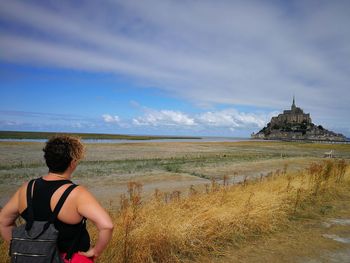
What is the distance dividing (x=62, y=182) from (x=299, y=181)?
9.85 meters

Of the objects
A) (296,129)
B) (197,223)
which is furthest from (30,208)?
(296,129)

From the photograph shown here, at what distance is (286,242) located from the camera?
6.38 metres

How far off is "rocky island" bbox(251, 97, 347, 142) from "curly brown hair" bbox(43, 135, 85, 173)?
173906 millimetres

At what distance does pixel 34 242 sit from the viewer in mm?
2498

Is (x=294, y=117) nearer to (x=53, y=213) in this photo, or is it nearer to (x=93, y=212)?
(x=93, y=212)

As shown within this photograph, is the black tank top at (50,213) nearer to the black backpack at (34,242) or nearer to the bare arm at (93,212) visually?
the black backpack at (34,242)

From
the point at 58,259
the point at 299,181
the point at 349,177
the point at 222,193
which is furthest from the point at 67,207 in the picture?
the point at 349,177

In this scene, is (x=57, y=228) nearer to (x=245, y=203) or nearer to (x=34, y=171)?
(x=245, y=203)

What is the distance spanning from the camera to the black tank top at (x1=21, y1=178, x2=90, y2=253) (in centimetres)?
257

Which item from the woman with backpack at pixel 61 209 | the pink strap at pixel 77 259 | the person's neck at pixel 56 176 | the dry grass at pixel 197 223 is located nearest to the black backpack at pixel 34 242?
the woman with backpack at pixel 61 209

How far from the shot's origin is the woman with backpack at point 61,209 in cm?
252

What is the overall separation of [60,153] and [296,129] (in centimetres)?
18579

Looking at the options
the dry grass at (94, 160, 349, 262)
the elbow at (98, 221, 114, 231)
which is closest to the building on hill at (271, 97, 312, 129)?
the dry grass at (94, 160, 349, 262)

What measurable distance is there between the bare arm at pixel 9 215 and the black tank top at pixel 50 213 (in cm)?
15
